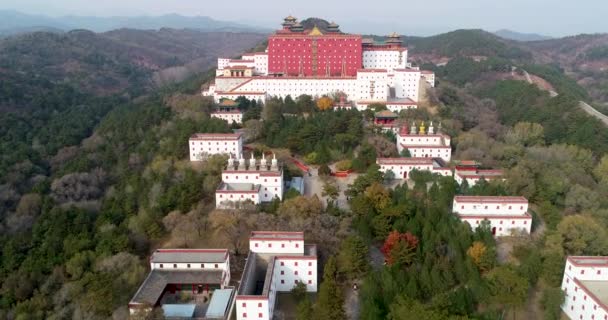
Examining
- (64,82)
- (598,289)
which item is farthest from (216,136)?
(64,82)

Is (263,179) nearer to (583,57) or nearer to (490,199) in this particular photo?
(490,199)

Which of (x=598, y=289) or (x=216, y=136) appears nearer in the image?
(x=598, y=289)

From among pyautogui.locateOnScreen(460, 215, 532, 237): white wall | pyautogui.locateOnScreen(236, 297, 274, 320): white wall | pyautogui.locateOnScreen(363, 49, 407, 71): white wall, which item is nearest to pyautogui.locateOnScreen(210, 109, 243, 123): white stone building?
pyautogui.locateOnScreen(363, 49, 407, 71): white wall

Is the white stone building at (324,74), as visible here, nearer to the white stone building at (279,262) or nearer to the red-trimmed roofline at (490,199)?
the red-trimmed roofline at (490,199)

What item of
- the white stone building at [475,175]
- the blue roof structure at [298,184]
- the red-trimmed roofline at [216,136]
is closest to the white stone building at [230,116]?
the red-trimmed roofline at [216,136]

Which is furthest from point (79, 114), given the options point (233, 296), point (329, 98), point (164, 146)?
point (233, 296)

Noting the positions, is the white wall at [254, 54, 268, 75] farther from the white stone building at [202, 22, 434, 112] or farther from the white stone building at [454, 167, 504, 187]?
the white stone building at [454, 167, 504, 187]
